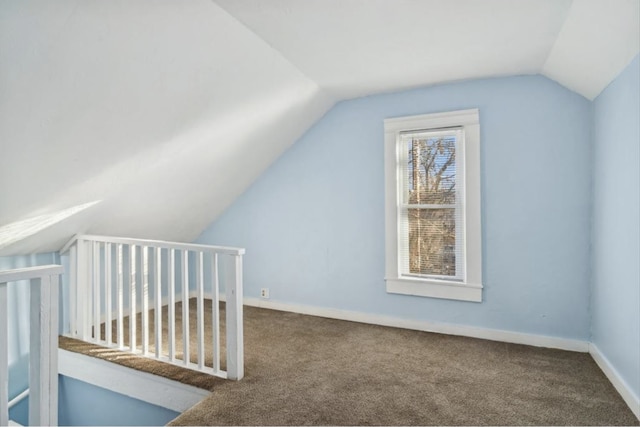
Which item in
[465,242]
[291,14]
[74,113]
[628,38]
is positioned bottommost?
[465,242]

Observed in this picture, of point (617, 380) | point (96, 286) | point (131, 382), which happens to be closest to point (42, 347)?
point (131, 382)

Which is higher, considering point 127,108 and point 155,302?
point 127,108

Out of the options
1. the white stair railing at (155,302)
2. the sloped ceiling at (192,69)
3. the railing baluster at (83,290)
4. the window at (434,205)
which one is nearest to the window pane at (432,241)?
the window at (434,205)

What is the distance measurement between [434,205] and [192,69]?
2208 millimetres

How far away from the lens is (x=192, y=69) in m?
2.17

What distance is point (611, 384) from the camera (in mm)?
2395

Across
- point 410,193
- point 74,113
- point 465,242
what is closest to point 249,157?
point 410,193

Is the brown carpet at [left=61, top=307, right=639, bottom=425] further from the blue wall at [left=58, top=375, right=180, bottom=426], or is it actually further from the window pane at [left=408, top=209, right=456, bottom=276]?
the window pane at [left=408, top=209, right=456, bottom=276]

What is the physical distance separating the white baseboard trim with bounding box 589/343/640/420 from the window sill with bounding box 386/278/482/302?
2.72 ft

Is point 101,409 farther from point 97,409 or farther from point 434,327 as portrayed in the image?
point 434,327

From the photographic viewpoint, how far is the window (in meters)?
3.19

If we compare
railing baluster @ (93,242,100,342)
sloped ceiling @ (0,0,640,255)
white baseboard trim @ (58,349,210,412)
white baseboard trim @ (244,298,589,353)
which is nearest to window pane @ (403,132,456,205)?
sloped ceiling @ (0,0,640,255)

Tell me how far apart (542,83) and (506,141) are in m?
0.49

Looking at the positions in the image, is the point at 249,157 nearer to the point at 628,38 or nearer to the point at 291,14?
the point at 291,14
